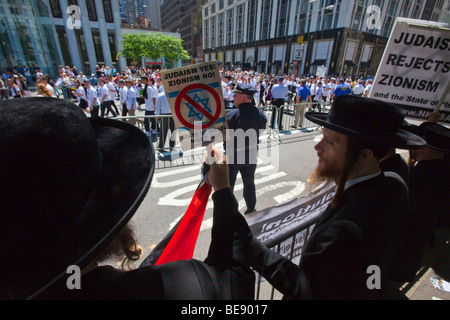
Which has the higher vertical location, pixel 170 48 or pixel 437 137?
pixel 170 48

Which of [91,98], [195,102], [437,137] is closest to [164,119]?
[91,98]

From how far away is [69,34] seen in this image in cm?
3975

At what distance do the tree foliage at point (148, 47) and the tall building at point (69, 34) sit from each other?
2.56 m

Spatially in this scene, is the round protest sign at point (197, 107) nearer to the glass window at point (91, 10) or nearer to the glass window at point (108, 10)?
the glass window at point (91, 10)

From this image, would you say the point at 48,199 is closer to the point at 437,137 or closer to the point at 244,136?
the point at 437,137

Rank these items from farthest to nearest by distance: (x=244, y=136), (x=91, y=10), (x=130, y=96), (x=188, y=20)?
(x=188, y=20), (x=91, y=10), (x=130, y=96), (x=244, y=136)

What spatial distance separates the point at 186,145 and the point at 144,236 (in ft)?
8.33

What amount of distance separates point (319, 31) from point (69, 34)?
145ft

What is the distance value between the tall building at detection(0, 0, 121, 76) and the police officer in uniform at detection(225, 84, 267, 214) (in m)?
28.4

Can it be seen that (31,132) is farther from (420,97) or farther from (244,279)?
(420,97)

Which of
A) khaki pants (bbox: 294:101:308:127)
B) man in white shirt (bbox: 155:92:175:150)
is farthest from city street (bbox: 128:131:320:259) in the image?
khaki pants (bbox: 294:101:308:127)

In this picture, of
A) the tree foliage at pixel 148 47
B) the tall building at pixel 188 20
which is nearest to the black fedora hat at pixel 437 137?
the tree foliage at pixel 148 47

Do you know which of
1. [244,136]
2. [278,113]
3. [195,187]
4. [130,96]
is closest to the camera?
[244,136]

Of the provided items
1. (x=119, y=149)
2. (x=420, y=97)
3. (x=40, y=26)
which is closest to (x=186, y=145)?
(x=119, y=149)
